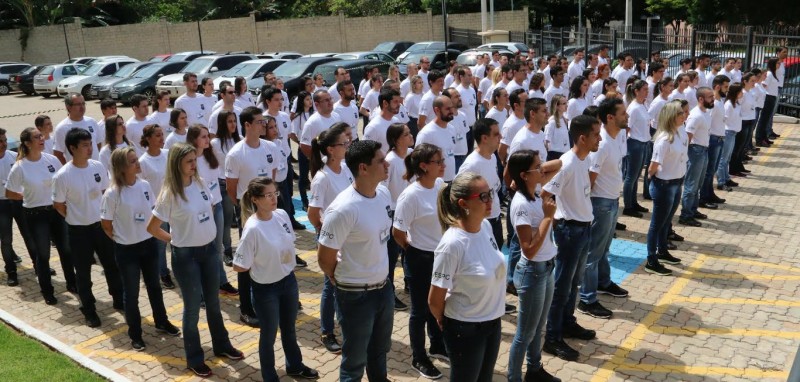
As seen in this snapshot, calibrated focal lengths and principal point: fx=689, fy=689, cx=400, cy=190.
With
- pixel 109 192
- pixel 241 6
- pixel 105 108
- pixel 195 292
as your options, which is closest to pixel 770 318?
pixel 195 292

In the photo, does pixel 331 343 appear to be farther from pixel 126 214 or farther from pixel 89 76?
pixel 89 76

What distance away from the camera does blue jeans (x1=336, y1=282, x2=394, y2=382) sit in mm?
4766

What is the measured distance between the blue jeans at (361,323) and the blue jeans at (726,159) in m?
8.27

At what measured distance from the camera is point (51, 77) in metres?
30.3

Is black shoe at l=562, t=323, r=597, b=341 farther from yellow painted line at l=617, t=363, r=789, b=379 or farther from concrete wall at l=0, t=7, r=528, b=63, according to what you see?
concrete wall at l=0, t=7, r=528, b=63

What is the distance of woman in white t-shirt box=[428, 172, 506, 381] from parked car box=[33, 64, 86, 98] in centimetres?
3040

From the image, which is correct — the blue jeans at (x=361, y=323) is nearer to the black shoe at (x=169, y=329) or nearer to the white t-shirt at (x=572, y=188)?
the white t-shirt at (x=572, y=188)

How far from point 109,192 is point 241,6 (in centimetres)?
4433

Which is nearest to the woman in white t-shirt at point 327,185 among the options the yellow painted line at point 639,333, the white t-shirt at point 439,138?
the white t-shirt at point 439,138

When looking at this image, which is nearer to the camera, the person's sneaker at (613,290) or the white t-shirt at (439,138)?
the person's sneaker at (613,290)

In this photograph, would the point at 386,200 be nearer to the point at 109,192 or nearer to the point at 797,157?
the point at 109,192

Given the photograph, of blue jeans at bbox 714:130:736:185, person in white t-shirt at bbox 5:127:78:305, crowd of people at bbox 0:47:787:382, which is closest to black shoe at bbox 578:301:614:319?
crowd of people at bbox 0:47:787:382

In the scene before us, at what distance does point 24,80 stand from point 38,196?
28161 millimetres

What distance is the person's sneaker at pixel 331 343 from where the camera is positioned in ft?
20.7
